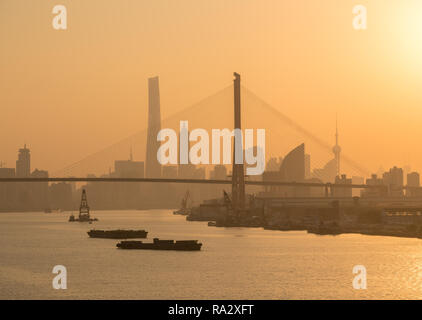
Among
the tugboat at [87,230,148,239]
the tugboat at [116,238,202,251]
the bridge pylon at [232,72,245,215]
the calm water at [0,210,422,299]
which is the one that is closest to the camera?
the calm water at [0,210,422,299]

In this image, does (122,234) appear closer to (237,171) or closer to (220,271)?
(237,171)

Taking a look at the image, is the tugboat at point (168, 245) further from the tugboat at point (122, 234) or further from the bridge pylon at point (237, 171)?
the bridge pylon at point (237, 171)

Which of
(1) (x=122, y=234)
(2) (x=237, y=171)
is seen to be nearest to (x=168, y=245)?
(1) (x=122, y=234)

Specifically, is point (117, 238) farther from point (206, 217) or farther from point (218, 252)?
point (206, 217)

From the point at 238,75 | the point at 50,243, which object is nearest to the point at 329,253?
the point at 50,243

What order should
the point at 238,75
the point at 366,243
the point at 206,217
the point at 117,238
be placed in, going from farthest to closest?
the point at 206,217, the point at 238,75, the point at 117,238, the point at 366,243

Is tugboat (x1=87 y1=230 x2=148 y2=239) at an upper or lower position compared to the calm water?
upper

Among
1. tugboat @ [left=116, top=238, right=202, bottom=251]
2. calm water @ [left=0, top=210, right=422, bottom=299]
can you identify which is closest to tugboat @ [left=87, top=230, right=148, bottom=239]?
calm water @ [left=0, top=210, right=422, bottom=299]

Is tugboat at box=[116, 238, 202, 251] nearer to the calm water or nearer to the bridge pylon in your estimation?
the calm water
